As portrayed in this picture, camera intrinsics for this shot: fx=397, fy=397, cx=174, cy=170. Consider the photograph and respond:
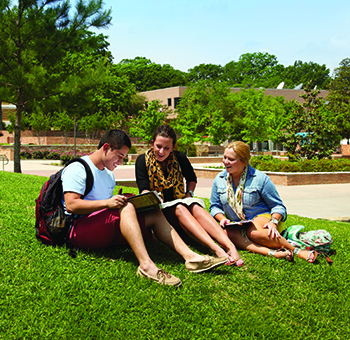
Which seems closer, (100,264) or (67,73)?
(100,264)

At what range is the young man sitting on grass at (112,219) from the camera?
3.32m

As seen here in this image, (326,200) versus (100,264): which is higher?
(100,264)

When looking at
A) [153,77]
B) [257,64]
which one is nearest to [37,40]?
[153,77]

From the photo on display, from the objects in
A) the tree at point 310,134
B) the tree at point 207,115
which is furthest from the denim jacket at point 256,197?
the tree at point 207,115

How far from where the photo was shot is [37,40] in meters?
15.6

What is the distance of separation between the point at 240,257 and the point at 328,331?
48.6 inches

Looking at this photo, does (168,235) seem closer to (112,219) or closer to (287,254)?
(112,219)

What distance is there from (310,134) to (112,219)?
16971 millimetres

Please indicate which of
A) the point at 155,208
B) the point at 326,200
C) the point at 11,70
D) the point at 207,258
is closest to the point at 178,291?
the point at 207,258

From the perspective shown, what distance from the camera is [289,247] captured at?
412 cm

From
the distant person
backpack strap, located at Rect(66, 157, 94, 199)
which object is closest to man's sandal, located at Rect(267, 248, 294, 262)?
the distant person

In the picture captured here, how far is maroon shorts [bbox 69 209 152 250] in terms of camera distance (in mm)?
3447

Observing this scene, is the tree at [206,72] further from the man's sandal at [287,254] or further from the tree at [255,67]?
the man's sandal at [287,254]

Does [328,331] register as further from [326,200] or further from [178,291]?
[326,200]
